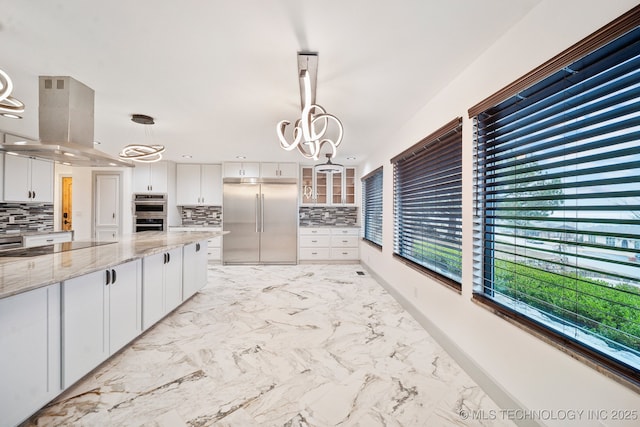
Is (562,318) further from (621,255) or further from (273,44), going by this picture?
(273,44)

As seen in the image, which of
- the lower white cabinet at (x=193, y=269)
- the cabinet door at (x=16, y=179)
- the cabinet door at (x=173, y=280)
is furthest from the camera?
the cabinet door at (x=16, y=179)

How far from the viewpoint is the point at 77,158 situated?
2.58m

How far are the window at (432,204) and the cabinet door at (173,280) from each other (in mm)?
2773

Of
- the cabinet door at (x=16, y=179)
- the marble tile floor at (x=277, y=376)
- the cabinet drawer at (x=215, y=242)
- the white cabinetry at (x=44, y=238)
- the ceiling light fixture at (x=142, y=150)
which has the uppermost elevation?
the ceiling light fixture at (x=142, y=150)

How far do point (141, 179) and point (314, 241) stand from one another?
408 cm

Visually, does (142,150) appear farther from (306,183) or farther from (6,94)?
(306,183)

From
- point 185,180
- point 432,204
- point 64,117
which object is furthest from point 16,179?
point 432,204

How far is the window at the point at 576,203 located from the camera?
106 centimetres

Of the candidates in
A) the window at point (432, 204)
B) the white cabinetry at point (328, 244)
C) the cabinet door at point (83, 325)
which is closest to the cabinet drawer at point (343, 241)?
the white cabinetry at point (328, 244)

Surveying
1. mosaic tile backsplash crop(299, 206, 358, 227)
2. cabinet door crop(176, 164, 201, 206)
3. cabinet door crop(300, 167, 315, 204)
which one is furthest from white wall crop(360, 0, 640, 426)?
cabinet door crop(176, 164, 201, 206)

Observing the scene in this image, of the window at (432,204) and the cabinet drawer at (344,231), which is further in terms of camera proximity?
the cabinet drawer at (344,231)

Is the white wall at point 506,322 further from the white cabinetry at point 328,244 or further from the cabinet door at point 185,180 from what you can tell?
the cabinet door at point 185,180

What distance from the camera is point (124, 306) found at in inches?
90.0

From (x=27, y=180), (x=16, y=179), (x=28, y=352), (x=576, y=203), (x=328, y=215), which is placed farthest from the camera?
(x=328, y=215)
